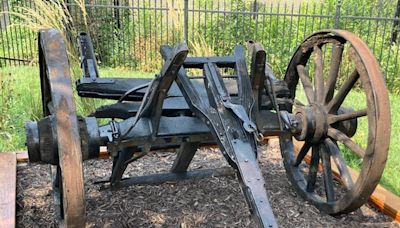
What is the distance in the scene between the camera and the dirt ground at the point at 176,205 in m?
3.27

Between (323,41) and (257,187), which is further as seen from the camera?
(323,41)

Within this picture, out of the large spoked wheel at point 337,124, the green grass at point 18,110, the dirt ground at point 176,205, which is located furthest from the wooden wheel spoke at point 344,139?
the green grass at point 18,110

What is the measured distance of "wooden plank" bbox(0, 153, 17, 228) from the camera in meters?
2.98

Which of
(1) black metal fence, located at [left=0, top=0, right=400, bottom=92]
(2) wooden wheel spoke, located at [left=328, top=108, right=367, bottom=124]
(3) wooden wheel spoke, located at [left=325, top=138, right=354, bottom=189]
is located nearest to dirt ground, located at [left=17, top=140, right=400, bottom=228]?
(3) wooden wheel spoke, located at [left=325, top=138, right=354, bottom=189]

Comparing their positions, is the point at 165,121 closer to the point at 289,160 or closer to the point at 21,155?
the point at 289,160

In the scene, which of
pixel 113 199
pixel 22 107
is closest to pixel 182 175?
pixel 113 199

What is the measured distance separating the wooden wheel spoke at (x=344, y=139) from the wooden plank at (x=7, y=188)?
1.97 metres

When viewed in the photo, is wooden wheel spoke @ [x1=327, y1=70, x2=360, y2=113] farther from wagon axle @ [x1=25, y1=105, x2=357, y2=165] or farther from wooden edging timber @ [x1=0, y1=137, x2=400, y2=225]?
wooden edging timber @ [x1=0, y1=137, x2=400, y2=225]

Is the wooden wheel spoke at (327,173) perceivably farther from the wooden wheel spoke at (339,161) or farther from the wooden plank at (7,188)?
the wooden plank at (7,188)

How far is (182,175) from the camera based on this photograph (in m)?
3.48

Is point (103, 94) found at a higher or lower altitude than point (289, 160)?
higher

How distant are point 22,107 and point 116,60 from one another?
3.99 meters

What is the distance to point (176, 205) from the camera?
3492mm

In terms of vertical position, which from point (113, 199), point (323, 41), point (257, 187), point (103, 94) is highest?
point (323, 41)
